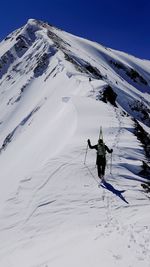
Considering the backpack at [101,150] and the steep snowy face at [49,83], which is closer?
the backpack at [101,150]

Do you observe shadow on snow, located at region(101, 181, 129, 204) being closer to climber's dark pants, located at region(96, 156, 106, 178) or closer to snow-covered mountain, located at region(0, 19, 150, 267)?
snow-covered mountain, located at region(0, 19, 150, 267)

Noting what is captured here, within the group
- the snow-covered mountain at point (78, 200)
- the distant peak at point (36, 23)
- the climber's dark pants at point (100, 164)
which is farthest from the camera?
the distant peak at point (36, 23)

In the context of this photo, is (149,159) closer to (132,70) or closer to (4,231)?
(4,231)


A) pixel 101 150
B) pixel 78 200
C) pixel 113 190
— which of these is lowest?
pixel 78 200

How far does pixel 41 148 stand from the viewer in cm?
2450

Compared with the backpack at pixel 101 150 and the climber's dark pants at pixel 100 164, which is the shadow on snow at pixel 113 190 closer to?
the climber's dark pants at pixel 100 164

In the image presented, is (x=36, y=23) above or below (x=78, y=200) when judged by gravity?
above

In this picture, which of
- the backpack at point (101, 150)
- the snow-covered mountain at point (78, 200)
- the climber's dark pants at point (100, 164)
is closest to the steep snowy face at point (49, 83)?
the snow-covered mountain at point (78, 200)

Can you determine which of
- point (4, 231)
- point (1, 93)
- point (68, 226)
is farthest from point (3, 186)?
point (1, 93)

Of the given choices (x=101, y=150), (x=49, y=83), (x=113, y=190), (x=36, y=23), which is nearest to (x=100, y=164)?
(x=101, y=150)

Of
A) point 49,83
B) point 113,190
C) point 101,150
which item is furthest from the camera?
point 49,83

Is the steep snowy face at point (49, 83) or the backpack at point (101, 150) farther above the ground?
the steep snowy face at point (49, 83)

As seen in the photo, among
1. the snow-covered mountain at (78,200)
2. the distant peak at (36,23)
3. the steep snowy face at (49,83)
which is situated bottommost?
the snow-covered mountain at (78,200)

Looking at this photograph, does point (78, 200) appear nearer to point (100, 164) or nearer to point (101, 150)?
point (100, 164)
